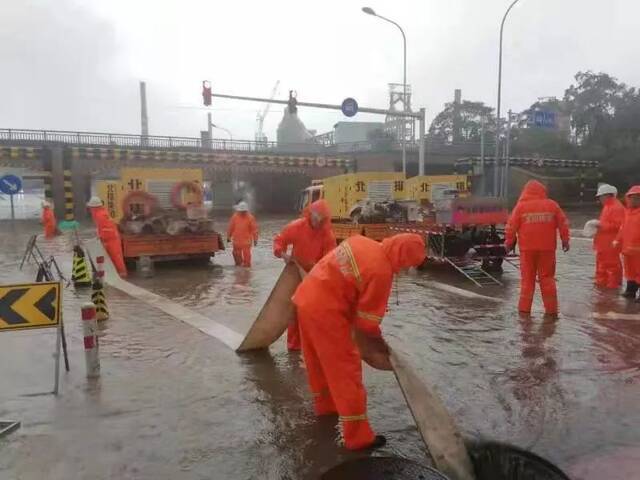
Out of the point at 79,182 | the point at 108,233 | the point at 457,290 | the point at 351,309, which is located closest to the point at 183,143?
the point at 79,182

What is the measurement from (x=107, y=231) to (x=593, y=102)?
159ft

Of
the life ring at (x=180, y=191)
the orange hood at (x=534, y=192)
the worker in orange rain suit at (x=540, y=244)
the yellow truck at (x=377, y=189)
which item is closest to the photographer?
the worker in orange rain suit at (x=540, y=244)

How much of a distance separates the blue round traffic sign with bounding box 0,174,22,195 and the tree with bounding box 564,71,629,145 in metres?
44.0

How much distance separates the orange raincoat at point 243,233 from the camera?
12.5 metres

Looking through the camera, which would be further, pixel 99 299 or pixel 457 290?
pixel 457 290

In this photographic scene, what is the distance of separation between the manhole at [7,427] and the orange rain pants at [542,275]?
239 inches

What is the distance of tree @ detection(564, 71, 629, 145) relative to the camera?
152 ft

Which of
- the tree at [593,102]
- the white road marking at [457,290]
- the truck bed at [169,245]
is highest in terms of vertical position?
the tree at [593,102]

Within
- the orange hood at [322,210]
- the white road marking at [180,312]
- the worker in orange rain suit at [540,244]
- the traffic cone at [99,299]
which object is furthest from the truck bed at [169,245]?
the worker in orange rain suit at [540,244]

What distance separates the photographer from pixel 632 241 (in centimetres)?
845

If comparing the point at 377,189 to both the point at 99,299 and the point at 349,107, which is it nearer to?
the point at 349,107

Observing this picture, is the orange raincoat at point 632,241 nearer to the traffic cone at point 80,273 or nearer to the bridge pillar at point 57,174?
the traffic cone at point 80,273

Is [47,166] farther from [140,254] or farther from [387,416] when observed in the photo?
[387,416]

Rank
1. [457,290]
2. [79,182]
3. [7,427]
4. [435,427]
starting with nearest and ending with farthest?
[435,427] → [7,427] → [457,290] → [79,182]
